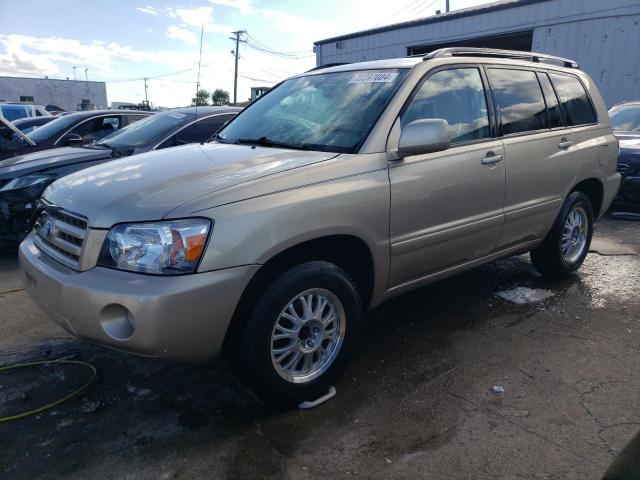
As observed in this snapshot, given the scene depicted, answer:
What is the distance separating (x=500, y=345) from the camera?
3465 mm

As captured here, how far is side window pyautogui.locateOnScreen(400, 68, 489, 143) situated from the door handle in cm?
15

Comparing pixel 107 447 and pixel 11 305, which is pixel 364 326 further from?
pixel 11 305

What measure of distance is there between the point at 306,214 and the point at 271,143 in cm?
93

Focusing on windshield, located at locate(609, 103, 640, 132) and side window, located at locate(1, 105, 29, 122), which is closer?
windshield, located at locate(609, 103, 640, 132)

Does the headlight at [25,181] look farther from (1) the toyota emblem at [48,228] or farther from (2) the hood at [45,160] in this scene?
(1) the toyota emblem at [48,228]

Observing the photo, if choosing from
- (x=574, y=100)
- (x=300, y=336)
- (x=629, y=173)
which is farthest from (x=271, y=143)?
(x=629, y=173)

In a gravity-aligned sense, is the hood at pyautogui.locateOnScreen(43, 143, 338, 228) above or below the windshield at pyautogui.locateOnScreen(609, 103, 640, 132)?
below

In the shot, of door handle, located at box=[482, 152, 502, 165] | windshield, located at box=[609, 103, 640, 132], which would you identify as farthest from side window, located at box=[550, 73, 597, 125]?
windshield, located at box=[609, 103, 640, 132]

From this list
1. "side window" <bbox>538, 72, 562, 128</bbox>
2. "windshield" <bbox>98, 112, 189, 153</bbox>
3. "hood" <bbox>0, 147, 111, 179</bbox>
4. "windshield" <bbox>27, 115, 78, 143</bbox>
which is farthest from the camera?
"windshield" <bbox>27, 115, 78, 143</bbox>

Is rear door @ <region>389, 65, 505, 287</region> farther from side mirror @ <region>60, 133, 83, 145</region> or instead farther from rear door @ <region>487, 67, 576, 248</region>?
side mirror @ <region>60, 133, 83, 145</region>

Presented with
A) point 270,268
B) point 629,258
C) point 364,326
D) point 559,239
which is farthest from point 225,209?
point 629,258

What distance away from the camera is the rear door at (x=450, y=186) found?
302 centimetres

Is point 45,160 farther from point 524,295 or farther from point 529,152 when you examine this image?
point 524,295

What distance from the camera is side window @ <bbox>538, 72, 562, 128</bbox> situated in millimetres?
4156
